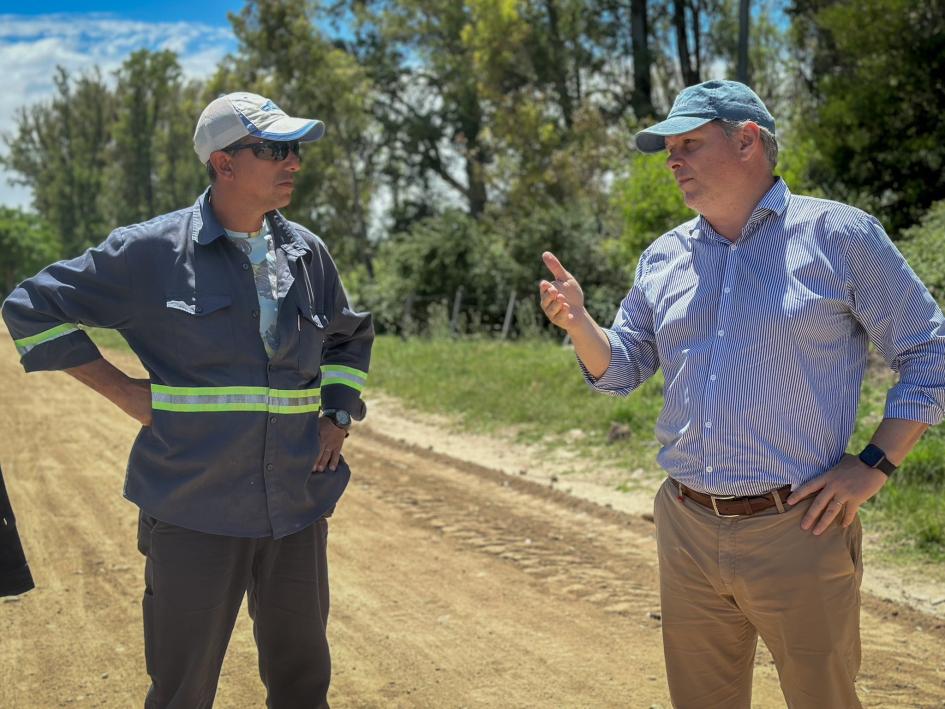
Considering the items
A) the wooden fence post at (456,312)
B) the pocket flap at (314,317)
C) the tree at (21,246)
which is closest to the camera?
the pocket flap at (314,317)

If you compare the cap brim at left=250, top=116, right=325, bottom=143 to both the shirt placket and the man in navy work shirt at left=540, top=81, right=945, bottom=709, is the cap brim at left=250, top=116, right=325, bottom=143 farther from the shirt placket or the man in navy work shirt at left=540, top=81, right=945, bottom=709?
the shirt placket

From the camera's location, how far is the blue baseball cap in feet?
10.3

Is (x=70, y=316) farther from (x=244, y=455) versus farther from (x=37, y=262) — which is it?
(x=37, y=262)

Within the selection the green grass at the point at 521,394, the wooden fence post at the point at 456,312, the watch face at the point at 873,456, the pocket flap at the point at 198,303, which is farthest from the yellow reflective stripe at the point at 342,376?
the wooden fence post at the point at 456,312

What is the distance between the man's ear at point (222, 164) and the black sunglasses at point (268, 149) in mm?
19

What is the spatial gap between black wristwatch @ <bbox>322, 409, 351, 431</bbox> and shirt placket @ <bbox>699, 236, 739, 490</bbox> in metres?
1.30

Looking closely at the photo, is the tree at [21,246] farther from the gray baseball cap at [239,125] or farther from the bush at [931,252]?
the gray baseball cap at [239,125]

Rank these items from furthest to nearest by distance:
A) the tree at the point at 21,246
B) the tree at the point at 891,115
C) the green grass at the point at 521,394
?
the tree at the point at 21,246 → the tree at the point at 891,115 → the green grass at the point at 521,394

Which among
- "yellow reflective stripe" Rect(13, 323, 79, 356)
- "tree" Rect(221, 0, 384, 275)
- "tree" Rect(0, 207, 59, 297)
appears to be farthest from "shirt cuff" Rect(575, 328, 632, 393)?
"tree" Rect(0, 207, 59, 297)

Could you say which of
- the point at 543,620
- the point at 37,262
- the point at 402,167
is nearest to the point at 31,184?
the point at 37,262

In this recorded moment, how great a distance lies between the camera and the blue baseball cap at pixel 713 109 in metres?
3.14

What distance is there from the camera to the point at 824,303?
304 cm

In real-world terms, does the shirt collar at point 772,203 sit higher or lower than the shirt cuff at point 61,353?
higher

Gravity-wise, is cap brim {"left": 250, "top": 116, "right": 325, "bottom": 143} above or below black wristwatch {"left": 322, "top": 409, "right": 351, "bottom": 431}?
above
